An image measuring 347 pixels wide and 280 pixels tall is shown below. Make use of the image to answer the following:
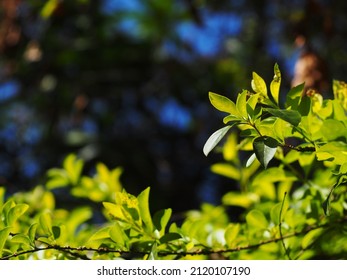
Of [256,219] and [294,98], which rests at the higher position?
[294,98]

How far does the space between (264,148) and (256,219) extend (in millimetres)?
212

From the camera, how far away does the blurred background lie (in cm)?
324

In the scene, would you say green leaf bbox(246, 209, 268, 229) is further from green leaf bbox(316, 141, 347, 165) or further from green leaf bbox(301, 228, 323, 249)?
green leaf bbox(316, 141, 347, 165)

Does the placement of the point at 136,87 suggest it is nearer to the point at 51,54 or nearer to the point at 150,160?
the point at 150,160

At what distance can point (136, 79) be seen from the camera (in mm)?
4055

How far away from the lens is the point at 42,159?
3.61 meters

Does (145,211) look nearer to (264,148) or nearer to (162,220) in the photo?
(162,220)

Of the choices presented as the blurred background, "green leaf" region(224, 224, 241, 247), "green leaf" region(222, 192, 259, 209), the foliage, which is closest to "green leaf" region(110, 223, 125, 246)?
the foliage

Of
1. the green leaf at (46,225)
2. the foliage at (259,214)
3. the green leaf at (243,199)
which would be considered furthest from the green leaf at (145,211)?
the green leaf at (243,199)

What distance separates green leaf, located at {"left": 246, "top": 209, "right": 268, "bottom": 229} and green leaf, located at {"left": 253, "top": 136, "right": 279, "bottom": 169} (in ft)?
0.66

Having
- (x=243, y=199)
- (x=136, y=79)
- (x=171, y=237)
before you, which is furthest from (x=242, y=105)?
(x=136, y=79)

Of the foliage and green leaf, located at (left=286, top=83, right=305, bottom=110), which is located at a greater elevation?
green leaf, located at (left=286, top=83, right=305, bottom=110)
